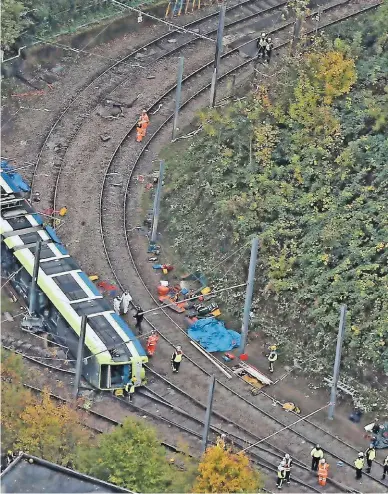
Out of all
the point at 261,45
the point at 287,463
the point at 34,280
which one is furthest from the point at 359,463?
the point at 261,45

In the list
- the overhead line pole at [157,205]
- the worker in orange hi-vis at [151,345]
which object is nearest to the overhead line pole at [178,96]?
the overhead line pole at [157,205]

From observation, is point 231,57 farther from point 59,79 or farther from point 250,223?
point 250,223

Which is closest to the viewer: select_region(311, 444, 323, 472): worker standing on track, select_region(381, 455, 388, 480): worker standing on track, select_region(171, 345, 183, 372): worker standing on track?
select_region(311, 444, 323, 472): worker standing on track

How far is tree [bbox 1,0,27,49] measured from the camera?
202 ft

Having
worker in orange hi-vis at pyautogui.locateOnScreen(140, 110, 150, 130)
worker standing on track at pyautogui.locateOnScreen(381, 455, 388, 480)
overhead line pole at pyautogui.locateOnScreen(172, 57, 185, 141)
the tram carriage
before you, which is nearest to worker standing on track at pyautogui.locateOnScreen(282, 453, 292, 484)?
worker standing on track at pyautogui.locateOnScreen(381, 455, 388, 480)

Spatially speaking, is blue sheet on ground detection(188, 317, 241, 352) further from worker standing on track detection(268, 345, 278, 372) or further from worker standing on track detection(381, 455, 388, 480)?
worker standing on track detection(381, 455, 388, 480)

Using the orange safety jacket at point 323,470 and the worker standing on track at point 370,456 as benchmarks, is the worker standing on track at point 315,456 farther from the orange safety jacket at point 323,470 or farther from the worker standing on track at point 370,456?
the worker standing on track at point 370,456

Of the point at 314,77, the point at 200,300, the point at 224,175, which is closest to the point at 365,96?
the point at 314,77

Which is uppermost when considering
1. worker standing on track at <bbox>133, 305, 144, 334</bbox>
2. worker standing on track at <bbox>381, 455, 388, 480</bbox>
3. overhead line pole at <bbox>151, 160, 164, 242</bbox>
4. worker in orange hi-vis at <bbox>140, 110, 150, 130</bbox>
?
worker in orange hi-vis at <bbox>140, 110, 150, 130</bbox>

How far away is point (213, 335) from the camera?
50.7 m

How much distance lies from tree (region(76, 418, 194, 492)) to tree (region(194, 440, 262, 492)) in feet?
3.90

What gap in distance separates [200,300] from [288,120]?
24.5 feet

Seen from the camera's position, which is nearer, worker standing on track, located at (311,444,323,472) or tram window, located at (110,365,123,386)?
worker standing on track, located at (311,444,323,472)

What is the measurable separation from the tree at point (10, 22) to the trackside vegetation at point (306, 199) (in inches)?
389
